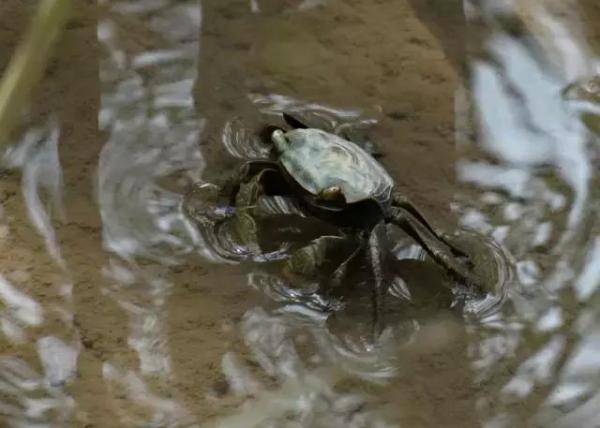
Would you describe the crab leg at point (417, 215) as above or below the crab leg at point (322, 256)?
above

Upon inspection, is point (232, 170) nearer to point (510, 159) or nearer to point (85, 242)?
point (85, 242)

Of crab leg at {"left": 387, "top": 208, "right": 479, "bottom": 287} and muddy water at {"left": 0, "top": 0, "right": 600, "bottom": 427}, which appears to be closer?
muddy water at {"left": 0, "top": 0, "right": 600, "bottom": 427}

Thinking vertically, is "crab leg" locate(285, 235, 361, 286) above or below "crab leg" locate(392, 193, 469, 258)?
below

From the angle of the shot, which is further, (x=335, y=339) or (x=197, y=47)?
(x=197, y=47)

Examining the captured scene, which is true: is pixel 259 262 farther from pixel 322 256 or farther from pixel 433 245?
pixel 433 245

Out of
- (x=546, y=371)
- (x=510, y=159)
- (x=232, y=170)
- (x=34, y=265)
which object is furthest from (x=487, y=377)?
(x=34, y=265)

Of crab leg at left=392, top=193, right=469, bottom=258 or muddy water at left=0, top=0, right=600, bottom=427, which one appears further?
crab leg at left=392, top=193, right=469, bottom=258

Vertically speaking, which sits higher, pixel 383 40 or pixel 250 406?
pixel 383 40
